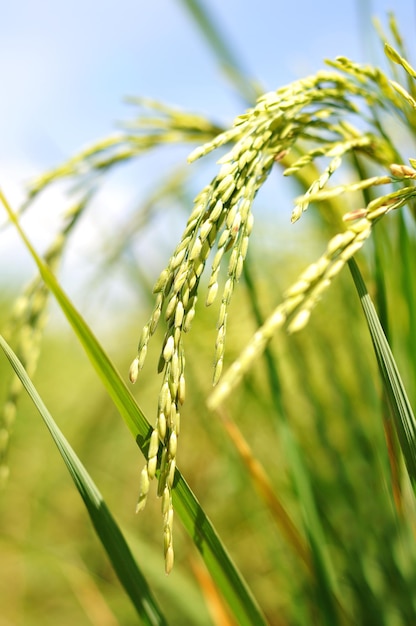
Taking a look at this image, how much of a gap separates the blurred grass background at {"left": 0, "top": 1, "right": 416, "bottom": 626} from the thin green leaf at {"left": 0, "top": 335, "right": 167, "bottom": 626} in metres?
0.24

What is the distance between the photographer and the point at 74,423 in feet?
6.31

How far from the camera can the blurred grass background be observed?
77 centimetres

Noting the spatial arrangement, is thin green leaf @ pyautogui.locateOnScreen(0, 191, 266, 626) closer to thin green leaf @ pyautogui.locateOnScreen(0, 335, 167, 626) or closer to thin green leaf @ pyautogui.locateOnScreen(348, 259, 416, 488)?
thin green leaf @ pyautogui.locateOnScreen(0, 335, 167, 626)

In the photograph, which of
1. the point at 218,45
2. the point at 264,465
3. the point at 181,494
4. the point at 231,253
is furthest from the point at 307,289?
the point at 264,465

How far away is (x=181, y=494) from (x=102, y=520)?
67 millimetres

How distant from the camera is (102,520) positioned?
1.50 ft

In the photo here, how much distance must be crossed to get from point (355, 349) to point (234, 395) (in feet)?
1.00

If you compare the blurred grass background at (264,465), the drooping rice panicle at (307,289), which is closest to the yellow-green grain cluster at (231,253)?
the drooping rice panicle at (307,289)

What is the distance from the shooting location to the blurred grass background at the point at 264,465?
2.53 feet

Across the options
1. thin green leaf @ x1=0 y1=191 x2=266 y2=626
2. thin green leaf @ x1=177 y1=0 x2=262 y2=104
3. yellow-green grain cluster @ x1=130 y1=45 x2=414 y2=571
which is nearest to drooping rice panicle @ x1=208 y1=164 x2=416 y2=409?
yellow-green grain cluster @ x1=130 y1=45 x2=414 y2=571

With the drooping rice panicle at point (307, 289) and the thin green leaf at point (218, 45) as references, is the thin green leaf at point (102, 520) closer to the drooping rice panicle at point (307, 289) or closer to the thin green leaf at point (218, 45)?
the drooping rice panicle at point (307, 289)

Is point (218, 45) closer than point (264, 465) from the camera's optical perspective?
Yes

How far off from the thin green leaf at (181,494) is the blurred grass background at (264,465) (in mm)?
207

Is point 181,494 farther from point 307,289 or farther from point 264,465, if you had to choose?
point 264,465
